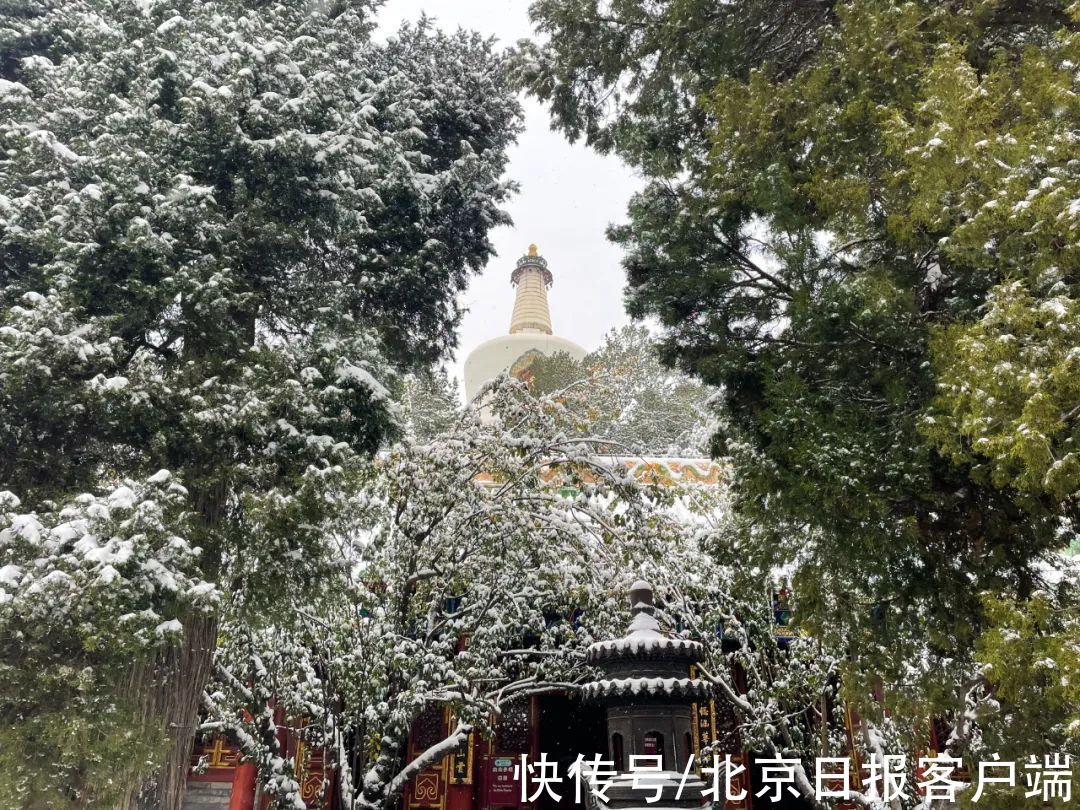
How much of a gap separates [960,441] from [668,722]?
8.23ft

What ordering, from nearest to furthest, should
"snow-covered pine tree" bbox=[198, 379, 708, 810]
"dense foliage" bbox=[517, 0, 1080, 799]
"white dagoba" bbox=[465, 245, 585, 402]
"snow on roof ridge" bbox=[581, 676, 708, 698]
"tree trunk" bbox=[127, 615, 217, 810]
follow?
"dense foliage" bbox=[517, 0, 1080, 799] → "snow on roof ridge" bbox=[581, 676, 708, 698] → "tree trunk" bbox=[127, 615, 217, 810] → "snow-covered pine tree" bbox=[198, 379, 708, 810] → "white dagoba" bbox=[465, 245, 585, 402]

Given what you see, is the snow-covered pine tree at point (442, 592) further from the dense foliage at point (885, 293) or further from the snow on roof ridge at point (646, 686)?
the snow on roof ridge at point (646, 686)

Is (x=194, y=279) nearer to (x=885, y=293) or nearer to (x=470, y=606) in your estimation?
(x=470, y=606)

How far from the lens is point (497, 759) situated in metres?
11.0

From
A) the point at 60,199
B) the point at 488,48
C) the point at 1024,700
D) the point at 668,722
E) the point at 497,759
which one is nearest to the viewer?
the point at 1024,700

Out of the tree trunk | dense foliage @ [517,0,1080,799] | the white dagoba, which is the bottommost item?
the tree trunk

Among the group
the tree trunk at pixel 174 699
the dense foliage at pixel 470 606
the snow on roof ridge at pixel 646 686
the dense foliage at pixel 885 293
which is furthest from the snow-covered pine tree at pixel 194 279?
the snow on roof ridge at pixel 646 686

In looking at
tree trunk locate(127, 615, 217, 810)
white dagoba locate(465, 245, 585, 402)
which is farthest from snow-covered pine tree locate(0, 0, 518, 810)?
white dagoba locate(465, 245, 585, 402)

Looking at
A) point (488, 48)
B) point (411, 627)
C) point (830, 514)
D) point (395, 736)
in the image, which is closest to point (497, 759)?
point (411, 627)

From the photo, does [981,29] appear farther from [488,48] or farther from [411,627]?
[411,627]

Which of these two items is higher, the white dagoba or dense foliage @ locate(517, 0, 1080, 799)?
the white dagoba

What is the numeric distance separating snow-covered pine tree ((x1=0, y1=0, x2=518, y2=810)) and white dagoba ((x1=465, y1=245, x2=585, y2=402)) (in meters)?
19.9

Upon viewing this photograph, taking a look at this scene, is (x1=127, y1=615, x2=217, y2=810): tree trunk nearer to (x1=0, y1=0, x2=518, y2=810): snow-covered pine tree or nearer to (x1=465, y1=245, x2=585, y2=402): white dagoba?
(x1=0, y1=0, x2=518, y2=810): snow-covered pine tree

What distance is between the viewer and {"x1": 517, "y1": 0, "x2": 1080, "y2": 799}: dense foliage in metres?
3.66
